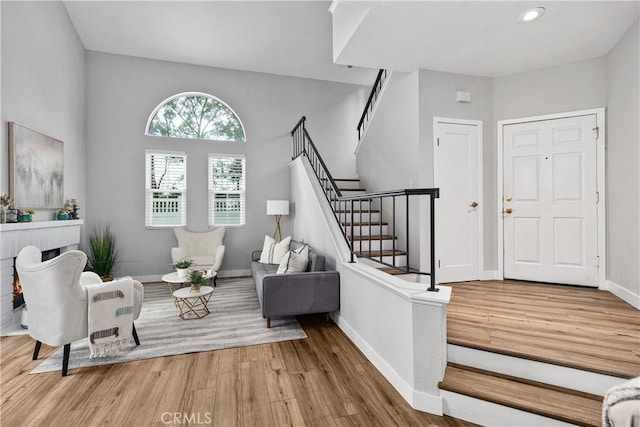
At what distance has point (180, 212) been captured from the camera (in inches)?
220

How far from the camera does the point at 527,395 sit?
1784mm

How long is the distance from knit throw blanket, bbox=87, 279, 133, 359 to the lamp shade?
299 cm

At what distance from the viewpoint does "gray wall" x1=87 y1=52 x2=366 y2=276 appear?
5188mm

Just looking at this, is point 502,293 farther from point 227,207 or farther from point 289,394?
point 227,207

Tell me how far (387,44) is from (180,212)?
→ 14.8 ft

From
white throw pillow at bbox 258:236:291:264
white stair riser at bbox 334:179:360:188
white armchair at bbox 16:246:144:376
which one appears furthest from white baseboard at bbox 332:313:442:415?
white stair riser at bbox 334:179:360:188

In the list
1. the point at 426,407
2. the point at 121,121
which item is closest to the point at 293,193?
the point at 121,121

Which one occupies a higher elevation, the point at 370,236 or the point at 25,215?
the point at 25,215

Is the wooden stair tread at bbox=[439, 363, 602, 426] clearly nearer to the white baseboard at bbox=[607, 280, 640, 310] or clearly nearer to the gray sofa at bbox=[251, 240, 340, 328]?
the gray sofa at bbox=[251, 240, 340, 328]

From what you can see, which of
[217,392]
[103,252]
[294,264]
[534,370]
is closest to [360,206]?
[294,264]

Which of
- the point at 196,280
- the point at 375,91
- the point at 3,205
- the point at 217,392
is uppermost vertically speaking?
the point at 375,91

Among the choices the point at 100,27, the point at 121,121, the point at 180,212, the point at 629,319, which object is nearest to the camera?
the point at 629,319

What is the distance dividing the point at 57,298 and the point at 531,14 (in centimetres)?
464

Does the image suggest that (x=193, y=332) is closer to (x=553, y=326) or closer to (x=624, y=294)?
(x=553, y=326)
